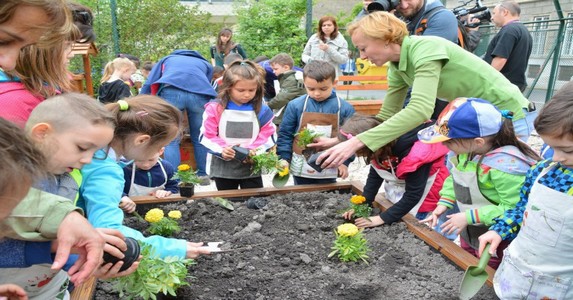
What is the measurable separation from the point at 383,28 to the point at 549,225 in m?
1.33

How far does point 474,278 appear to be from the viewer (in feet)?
5.73

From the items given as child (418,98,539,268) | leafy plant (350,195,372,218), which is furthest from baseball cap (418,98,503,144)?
leafy plant (350,195,372,218)

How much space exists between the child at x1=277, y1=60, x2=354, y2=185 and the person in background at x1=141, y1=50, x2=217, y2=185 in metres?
1.20

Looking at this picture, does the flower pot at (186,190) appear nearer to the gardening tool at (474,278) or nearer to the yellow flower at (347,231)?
the yellow flower at (347,231)

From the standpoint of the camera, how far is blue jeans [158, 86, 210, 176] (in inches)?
171

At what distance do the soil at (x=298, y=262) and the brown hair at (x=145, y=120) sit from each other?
605 mm

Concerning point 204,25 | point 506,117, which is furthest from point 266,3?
point 506,117

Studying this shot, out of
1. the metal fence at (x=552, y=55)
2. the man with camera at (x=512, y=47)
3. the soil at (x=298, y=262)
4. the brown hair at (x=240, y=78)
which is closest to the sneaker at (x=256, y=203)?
the soil at (x=298, y=262)

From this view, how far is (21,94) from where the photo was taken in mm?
1628

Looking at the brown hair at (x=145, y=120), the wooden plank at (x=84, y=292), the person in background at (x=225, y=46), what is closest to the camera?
the wooden plank at (x=84, y=292)

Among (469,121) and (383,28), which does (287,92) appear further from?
(469,121)

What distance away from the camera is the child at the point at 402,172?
2396 mm

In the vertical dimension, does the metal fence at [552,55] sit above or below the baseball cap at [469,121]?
below

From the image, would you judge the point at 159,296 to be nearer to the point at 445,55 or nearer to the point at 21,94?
the point at 21,94
